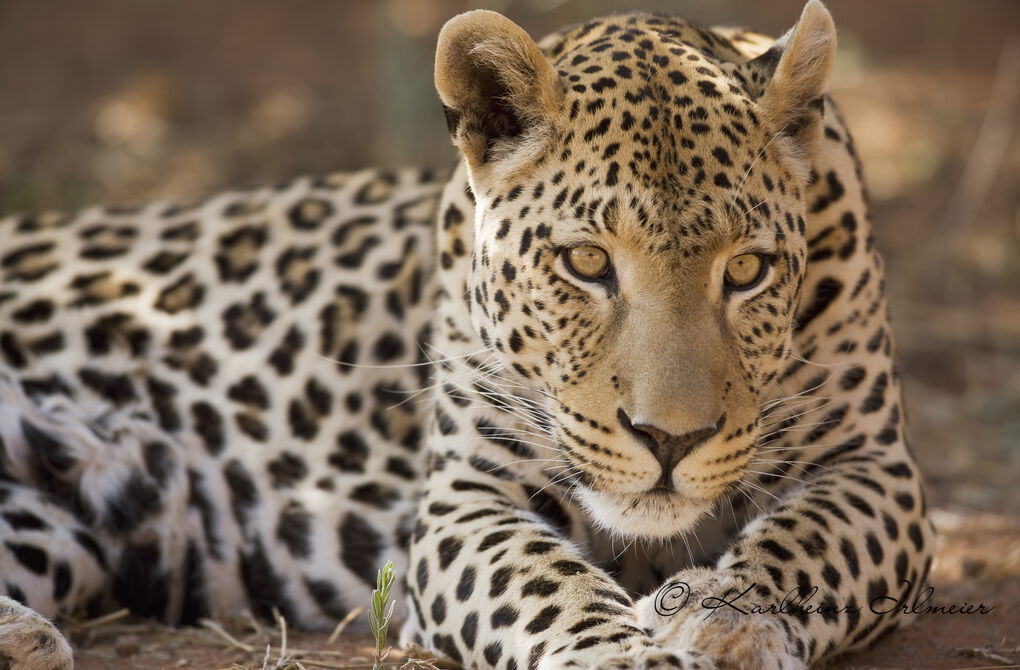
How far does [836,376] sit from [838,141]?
89 centimetres

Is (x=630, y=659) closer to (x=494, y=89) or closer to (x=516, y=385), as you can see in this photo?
(x=516, y=385)

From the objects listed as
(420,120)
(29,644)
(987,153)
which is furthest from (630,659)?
(987,153)

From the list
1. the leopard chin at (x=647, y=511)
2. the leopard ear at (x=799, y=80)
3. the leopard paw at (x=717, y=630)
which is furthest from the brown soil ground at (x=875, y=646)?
the leopard ear at (x=799, y=80)

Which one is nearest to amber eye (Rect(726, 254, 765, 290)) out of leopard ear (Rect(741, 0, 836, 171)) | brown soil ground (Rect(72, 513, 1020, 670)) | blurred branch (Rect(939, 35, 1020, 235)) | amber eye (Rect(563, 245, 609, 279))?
amber eye (Rect(563, 245, 609, 279))

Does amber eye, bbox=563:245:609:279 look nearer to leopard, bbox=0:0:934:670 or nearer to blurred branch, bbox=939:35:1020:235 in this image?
leopard, bbox=0:0:934:670

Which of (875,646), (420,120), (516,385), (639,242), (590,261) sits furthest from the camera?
(420,120)

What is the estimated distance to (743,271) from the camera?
175 inches

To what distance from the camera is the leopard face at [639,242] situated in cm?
424

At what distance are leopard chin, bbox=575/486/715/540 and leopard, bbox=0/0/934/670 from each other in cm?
1

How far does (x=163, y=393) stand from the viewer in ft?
20.7

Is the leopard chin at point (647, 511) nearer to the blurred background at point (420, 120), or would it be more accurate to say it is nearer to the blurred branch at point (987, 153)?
the blurred background at point (420, 120)

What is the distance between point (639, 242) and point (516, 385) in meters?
0.87

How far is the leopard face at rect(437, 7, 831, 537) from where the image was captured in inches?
167

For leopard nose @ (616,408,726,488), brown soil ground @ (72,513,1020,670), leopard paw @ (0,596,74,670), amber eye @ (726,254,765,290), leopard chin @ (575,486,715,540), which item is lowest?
brown soil ground @ (72,513,1020,670)
